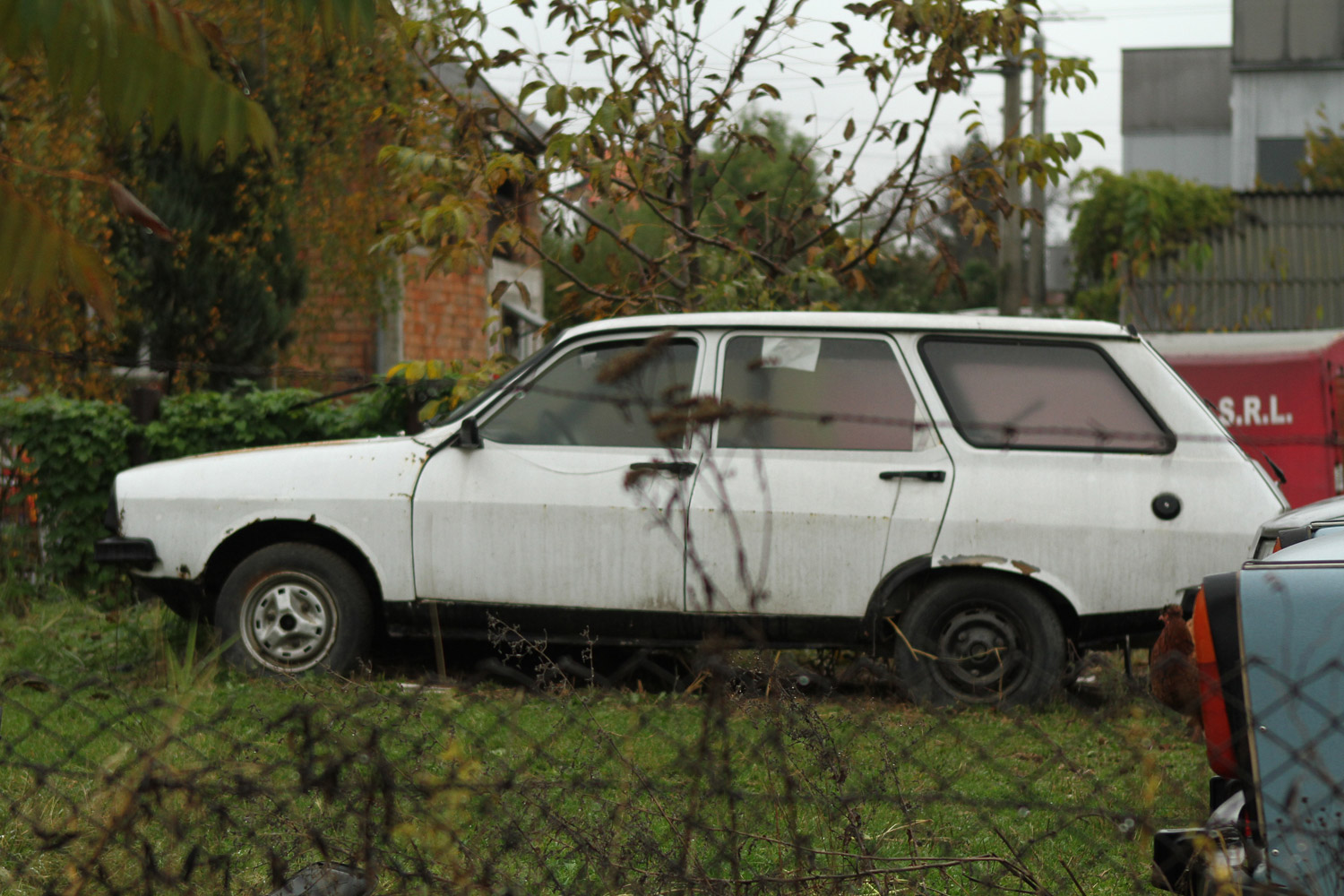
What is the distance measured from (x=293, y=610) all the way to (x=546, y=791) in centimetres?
314

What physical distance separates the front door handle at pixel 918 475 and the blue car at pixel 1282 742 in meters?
2.90

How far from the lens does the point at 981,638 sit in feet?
19.0

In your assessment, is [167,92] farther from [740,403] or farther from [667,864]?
[740,403]

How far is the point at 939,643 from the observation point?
5793 mm

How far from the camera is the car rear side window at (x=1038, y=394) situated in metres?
5.86

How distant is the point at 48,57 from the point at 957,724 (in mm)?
4475

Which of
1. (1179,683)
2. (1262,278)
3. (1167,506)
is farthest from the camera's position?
(1262,278)

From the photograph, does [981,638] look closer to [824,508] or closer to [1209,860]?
[824,508]

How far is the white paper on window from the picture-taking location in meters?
6.00

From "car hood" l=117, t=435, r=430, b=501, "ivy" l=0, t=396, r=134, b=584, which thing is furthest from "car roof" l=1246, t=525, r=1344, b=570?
"ivy" l=0, t=396, r=134, b=584

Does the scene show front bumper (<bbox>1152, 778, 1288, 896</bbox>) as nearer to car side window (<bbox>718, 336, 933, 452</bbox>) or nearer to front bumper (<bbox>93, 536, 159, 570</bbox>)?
car side window (<bbox>718, 336, 933, 452</bbox>)

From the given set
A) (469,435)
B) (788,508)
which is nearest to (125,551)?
(469,435)

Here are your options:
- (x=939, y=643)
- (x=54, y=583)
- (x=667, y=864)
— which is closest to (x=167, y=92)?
(x=667, y=864)

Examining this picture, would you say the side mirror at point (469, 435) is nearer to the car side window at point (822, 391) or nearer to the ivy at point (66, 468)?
the car side window at point (822, 391)
